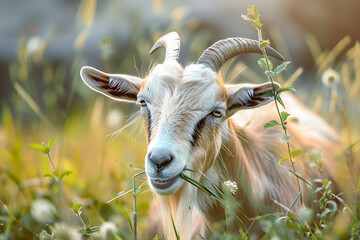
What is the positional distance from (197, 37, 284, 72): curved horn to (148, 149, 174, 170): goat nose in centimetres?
71

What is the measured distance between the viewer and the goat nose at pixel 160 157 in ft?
8.62

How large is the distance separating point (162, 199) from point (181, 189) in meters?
0.19

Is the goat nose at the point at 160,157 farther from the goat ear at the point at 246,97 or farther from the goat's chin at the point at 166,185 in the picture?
the goat ear at the point at 246,97

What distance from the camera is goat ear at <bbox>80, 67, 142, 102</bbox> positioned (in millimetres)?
3348

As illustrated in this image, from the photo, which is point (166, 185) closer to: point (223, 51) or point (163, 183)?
point (163, 183)

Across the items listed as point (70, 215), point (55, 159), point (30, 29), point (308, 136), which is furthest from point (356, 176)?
point (30, 29)

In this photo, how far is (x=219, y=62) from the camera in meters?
3.16

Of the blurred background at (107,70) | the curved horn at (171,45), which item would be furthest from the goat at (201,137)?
the blurred background at (107,70)

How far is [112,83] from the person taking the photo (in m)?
3.38

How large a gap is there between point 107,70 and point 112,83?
2.75 ft

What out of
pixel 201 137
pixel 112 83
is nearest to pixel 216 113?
pixel 201 137

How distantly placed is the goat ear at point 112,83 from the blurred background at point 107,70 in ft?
0.31

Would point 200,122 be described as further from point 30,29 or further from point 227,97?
point 30,29

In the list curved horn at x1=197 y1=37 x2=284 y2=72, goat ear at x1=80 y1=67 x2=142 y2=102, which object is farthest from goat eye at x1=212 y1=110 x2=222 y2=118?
goat ear at x1=80 y1=67 x2=142 y2=102
